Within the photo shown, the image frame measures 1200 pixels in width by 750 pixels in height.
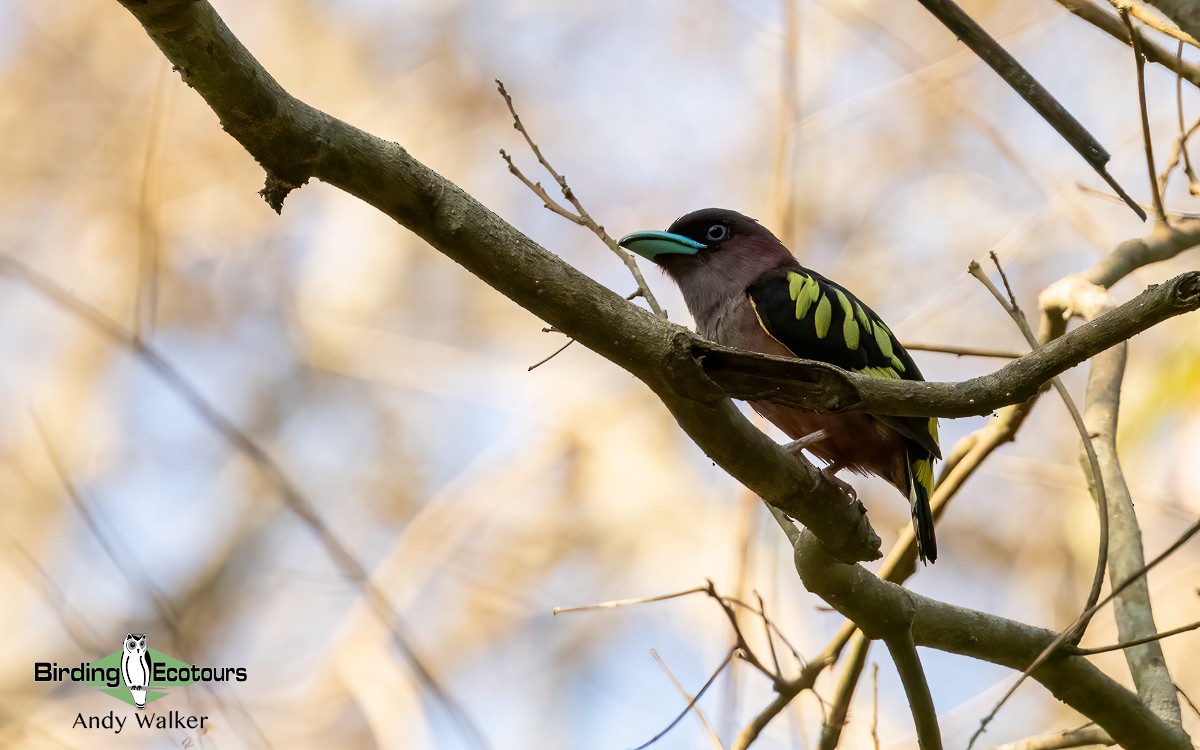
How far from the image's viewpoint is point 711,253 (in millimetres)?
6266

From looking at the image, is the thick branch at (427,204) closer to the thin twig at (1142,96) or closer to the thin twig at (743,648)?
the thin twig at (743,648)

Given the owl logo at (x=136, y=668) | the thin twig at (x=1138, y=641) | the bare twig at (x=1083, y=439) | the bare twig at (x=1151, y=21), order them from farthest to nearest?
the owl logo at (x=136, y=668)
the bare twig at (x=1083, y=439)
the bare twig at (x=1151, y=21)
the thin twig at (x=1138, y=641)

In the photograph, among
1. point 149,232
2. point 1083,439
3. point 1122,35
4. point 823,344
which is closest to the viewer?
point 1122,35

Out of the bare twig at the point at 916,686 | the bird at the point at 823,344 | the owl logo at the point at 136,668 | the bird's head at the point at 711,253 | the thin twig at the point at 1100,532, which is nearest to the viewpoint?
the thin twig at the point at 1100,532

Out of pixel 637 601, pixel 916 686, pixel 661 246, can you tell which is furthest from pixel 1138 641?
pixel 661 246

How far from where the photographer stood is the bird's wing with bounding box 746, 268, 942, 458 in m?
5.32

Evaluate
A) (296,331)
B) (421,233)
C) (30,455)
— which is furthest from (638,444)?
(421,233)

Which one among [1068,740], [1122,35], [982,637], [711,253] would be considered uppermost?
[711,253]

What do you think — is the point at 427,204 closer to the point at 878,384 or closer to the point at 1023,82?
the point at 878,384

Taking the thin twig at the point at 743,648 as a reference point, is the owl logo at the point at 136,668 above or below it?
above

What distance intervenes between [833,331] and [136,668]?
15.8 ft

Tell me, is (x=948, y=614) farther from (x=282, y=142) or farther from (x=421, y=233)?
(x=282, y=142)

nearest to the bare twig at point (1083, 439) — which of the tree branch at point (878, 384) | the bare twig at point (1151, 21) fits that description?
the bare twig at point (1151, 21)

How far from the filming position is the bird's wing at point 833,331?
17.5 ft
